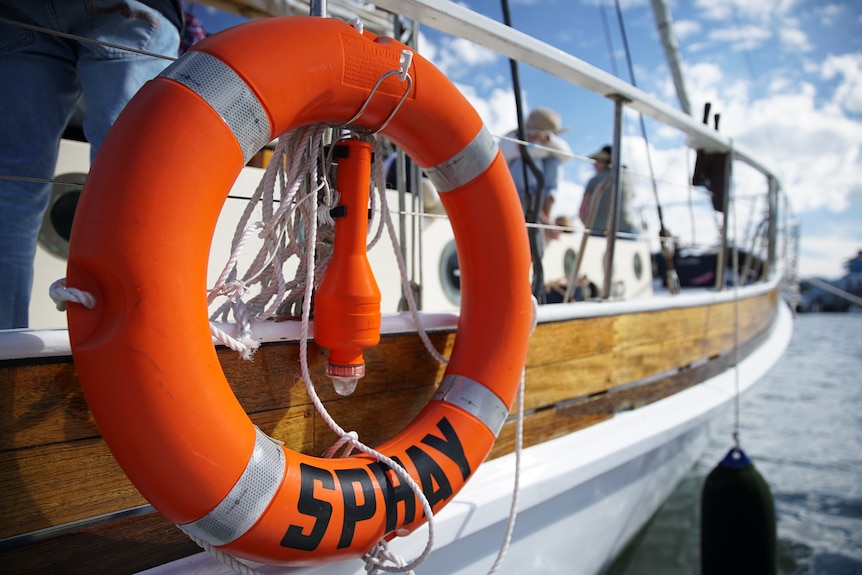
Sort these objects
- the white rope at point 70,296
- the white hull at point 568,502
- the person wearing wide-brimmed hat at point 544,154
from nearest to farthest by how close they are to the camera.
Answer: the white rope at point 70,296 → the white hull at point 568,502 → the person wearing wide-brimmed hat at point 544,154

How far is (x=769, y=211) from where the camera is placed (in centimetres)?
364

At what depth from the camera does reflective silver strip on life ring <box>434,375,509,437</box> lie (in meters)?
1.02

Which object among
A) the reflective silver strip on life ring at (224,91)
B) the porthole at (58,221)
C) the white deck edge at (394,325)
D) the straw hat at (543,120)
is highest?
the straw hat at (543,120)

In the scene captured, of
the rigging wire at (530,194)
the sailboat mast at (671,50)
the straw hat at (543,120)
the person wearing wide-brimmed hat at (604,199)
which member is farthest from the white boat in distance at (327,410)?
the sailboat mast at (671,50)

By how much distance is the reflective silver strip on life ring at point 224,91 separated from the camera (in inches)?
29.4

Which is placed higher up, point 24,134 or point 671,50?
point 671,50

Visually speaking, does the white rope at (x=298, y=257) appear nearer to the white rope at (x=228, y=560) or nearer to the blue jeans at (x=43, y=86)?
the white rope at (x=228, y=560)

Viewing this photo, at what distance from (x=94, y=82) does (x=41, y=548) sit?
0.85 metres

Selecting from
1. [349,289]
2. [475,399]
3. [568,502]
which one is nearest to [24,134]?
[349,289]

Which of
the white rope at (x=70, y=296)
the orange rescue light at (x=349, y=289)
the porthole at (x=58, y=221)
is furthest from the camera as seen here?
the porthole at (x=58, y=221)

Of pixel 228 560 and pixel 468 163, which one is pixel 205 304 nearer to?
pixel 228 560

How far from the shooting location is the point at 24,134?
1.04m

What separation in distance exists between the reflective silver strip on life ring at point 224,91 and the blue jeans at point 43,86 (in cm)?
42

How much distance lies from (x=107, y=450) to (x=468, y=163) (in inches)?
30.6
